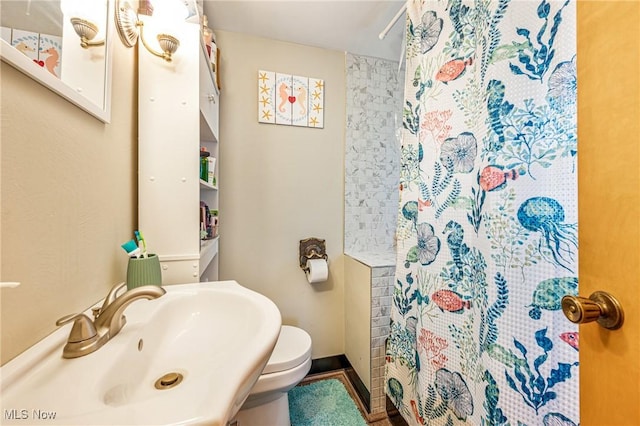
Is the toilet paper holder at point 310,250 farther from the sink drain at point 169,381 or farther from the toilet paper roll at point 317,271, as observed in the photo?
the sink drain at point 169,381

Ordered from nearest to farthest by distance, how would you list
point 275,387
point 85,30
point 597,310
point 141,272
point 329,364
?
point 597,310
point 85,30
point 141,272
point 275,387
point 329,364

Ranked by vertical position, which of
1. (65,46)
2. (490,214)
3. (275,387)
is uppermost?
(65,46)

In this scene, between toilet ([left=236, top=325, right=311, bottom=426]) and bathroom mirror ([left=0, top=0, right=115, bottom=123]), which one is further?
toilet ([left=236, top=325, right=311, bottom=426])

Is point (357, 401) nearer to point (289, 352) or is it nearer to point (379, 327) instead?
→ point (379, 327)

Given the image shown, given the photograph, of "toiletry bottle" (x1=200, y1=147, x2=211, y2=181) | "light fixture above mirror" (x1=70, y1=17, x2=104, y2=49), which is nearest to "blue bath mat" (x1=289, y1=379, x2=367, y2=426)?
"toiletry bottle" (x1=200, y1=147, x2=211, y2=181)

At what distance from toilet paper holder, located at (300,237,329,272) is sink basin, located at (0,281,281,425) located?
0.86 metres

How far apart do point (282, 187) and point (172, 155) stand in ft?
2.46

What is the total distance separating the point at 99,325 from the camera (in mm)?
487

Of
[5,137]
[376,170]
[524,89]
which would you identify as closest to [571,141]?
[524,89]

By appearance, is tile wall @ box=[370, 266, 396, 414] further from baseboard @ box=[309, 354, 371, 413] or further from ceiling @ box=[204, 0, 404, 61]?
ceiling @ box=[204, 0, 404, 61]

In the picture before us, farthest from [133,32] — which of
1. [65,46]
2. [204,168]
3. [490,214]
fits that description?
[490,214]

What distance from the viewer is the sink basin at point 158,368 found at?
1.03ft

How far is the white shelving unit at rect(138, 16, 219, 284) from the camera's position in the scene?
94 centimetres

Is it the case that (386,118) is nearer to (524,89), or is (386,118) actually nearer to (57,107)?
(524,89)
